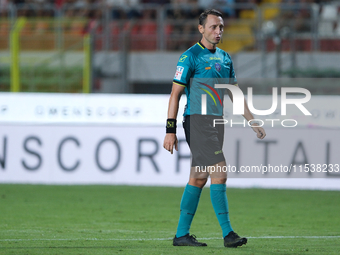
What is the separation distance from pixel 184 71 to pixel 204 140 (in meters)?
0.58

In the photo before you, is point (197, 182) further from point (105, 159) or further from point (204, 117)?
point (105, 159)

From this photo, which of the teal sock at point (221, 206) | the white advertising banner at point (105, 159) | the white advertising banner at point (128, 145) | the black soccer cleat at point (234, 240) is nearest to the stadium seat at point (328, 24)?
the white advertising banner at point (128, 145)

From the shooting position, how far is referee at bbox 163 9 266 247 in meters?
4.71

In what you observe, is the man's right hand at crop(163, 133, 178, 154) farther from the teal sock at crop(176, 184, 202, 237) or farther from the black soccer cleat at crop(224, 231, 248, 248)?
the black soccer cleat at crop(224, 231, 248, 248)

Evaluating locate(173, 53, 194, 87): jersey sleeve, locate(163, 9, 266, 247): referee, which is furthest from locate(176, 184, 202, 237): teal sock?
locate(173, 53, 194, 87): jersey sleeve

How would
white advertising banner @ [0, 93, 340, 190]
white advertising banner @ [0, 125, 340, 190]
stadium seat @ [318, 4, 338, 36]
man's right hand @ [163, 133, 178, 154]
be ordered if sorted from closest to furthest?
1. man's right hand @ [163, 133, 178, 154]
2. white advertising banner @ [0, 93, 340, 190]
3. white advertising banner @ [0, 125, 340, 190]
4. stadium seat @ [318, 4, 338, 36]

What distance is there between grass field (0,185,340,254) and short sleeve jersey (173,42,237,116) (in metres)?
1.17

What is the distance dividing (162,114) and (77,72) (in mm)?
2996

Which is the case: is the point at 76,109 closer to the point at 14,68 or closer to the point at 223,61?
the point at 14,68

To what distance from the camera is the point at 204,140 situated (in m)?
4.73

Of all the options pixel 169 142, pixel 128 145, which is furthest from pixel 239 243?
pixel 128 145

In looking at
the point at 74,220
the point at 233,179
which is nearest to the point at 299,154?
the point at 233,179

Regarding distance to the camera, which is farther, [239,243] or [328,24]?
[328,24]

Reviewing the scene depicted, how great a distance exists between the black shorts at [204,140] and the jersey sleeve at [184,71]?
0.30m
